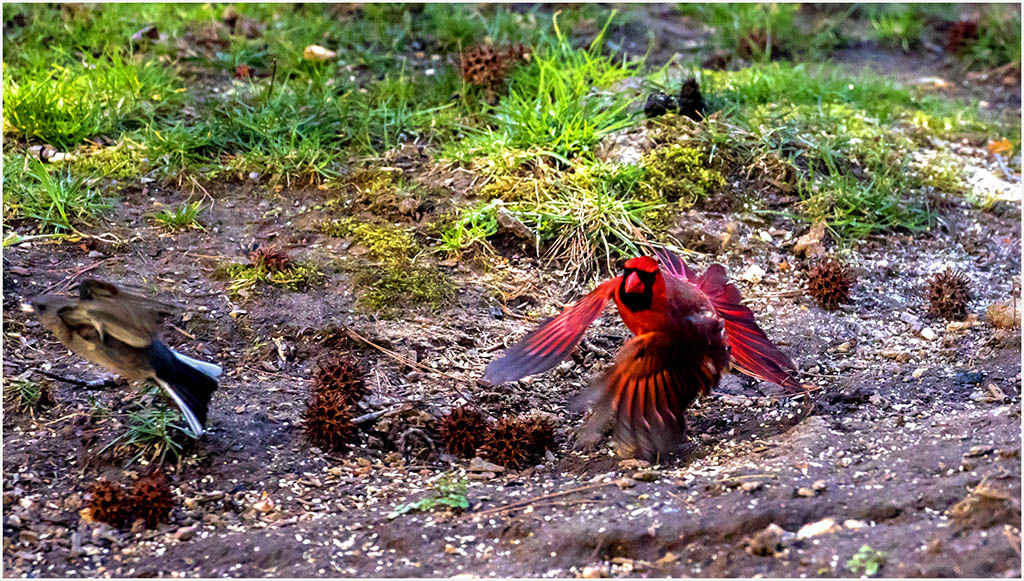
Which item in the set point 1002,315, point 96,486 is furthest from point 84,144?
point 1002,315

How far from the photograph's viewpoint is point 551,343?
3102 mm

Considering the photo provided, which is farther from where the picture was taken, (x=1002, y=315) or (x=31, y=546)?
(x=1002, y=315)

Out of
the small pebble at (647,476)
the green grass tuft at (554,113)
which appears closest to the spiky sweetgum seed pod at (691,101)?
the green grass tuft at (554,113)

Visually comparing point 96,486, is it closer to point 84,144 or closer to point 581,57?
point 84,144

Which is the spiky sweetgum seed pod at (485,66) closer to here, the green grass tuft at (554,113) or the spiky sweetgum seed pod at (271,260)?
the green grass tuft at (554,113)

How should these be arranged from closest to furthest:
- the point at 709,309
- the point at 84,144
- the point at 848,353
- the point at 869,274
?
the point at 709,309, the point at 848,353, the point at 869,274, the point at 84,144

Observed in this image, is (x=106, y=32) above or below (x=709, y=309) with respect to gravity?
below

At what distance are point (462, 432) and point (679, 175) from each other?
7.01 feet

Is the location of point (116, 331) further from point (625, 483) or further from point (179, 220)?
point (179, 220)

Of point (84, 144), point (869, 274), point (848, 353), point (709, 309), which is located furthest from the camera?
point (84, 144)

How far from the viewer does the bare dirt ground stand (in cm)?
266

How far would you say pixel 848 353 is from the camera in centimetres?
405

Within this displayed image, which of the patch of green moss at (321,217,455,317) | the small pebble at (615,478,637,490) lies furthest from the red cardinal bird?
the patch of green moss at (321,217,455,317)

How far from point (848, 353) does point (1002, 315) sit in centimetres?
68
